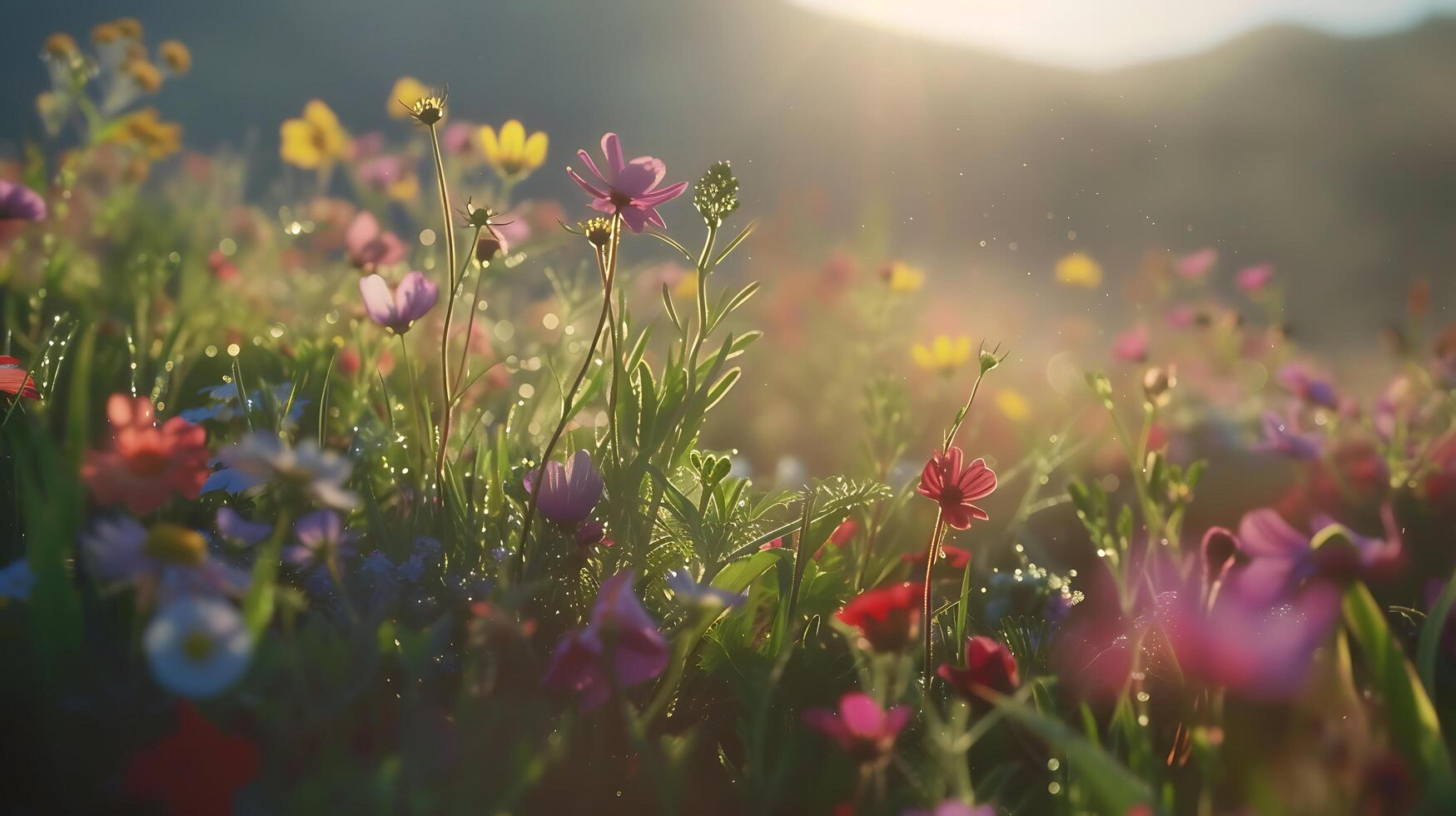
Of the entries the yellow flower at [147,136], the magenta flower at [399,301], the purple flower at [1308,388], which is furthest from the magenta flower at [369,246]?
the purple flower at [1308,388]

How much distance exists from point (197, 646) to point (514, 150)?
1.12 m

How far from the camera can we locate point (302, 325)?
1.96 metres

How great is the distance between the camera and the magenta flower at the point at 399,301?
3.47 ft

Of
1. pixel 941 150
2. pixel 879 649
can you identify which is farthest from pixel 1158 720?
pixel 941 150

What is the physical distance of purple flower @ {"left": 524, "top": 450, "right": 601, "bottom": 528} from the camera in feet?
3.28

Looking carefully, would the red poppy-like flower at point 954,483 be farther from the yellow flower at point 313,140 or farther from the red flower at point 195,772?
the yellow flower at point 313,140

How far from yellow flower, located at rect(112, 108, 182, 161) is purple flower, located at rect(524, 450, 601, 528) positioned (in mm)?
1950

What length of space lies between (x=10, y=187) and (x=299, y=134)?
5.55ft

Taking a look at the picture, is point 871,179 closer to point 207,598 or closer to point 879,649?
point 879,649

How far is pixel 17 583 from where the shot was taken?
791 millimetres

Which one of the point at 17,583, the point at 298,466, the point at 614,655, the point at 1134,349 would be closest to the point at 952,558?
the point at 614,655

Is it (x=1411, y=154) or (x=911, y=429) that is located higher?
(x=1411, y=154)

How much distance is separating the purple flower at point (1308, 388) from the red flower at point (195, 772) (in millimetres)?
1813

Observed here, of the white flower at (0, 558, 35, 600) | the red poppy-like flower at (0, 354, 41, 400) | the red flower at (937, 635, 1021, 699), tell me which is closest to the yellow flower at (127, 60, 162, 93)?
the red poppy-like flower at (0, 354, 41, 400)
